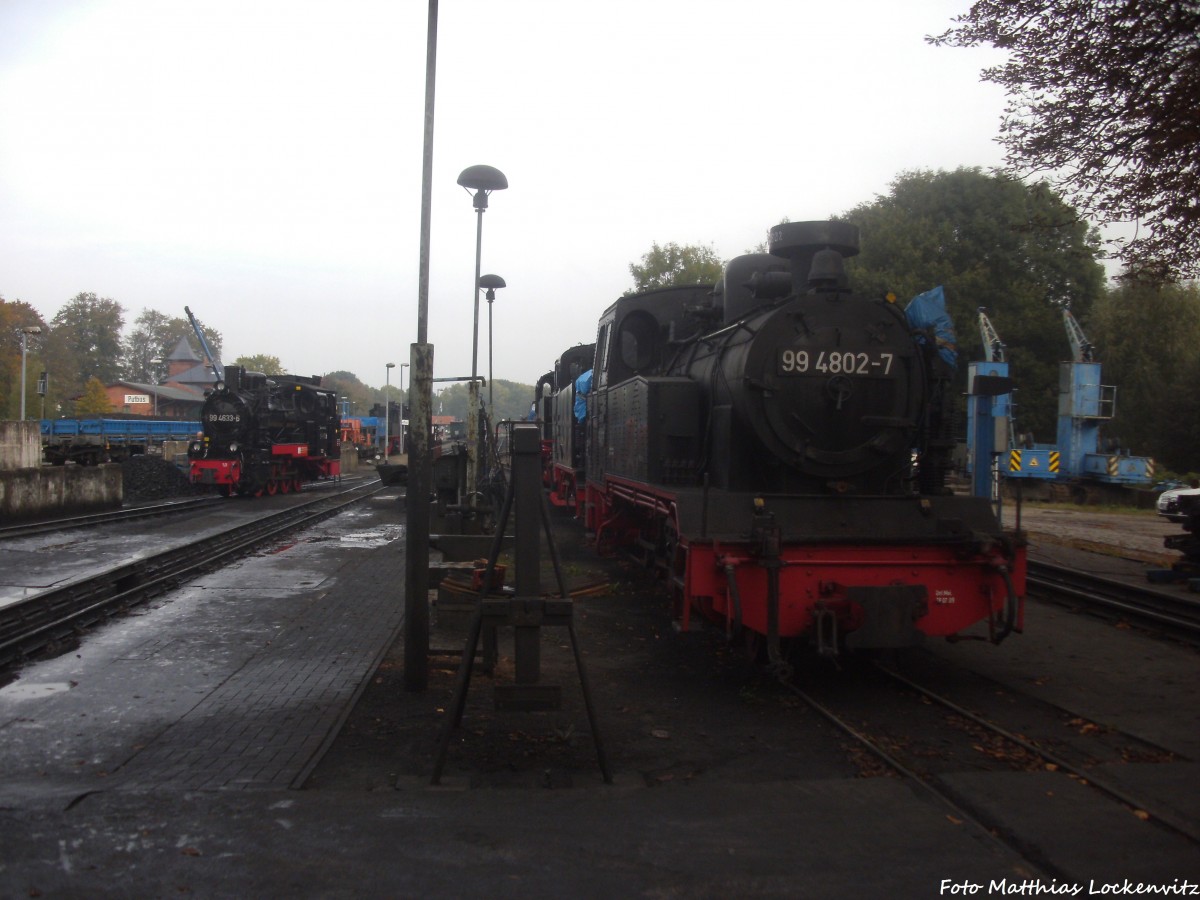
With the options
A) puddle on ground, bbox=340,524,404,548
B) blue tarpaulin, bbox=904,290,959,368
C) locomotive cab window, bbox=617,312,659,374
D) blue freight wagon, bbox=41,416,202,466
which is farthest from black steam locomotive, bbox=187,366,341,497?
blue tarpaulin, bbox=904,290,959,368

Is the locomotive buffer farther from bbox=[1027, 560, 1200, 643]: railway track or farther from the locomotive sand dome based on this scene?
bbox=[1027, 560, 1200, 643]: railway track

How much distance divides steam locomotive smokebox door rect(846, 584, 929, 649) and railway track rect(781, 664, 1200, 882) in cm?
47

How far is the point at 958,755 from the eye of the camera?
17.2 feet

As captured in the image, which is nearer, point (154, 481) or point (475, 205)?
point (475, 205)

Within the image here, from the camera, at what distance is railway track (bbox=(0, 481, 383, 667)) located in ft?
26.6

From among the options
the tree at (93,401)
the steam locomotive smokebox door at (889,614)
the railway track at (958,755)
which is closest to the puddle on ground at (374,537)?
the railway track at (958,755)

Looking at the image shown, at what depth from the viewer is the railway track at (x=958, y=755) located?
13.6 feet

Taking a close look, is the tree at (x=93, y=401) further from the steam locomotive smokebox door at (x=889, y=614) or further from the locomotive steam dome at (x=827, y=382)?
the steam locomotive smokebox door at (x=889, y=614)

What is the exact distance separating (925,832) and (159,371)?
109645 millimetres

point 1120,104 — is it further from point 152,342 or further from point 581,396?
point 152,342

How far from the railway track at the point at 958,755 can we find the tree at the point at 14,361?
5228 centimetres

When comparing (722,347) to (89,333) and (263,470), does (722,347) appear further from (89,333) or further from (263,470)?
(89,333)

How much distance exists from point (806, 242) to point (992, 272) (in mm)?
31799
